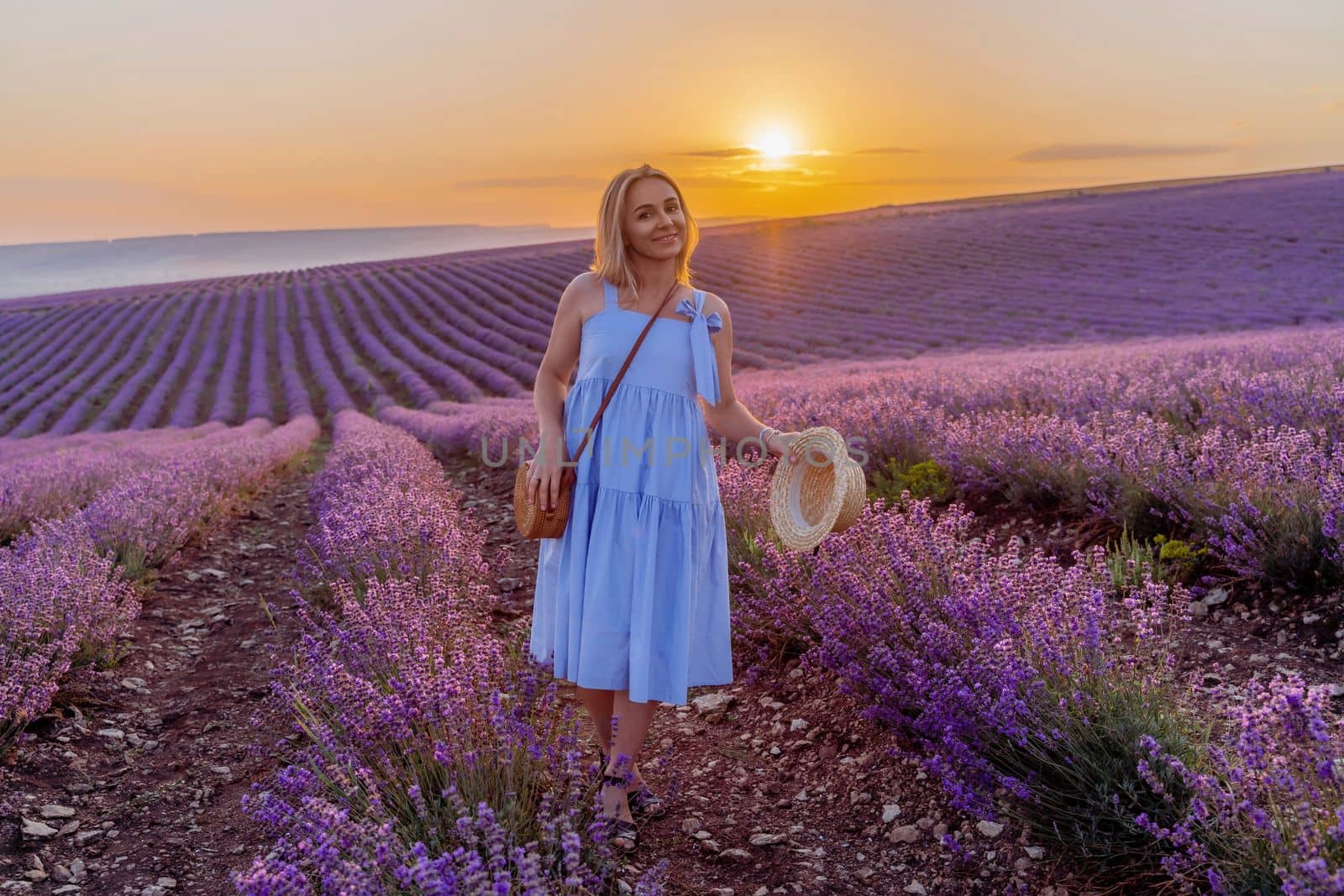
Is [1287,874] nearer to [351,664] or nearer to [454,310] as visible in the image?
[351,664]

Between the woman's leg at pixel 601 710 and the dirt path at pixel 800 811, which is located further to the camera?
the woman's leg at pixel 601 710

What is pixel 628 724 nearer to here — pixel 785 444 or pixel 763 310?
pixel 785 444

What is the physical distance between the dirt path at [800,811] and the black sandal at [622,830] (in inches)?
1.7

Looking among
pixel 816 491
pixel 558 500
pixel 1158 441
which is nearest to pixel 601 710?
pixel 558 500

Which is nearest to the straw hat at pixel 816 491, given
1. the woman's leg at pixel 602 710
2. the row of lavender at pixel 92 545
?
the woman's leg at pixel 602 710

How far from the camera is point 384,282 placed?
36156mm

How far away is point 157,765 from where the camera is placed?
321 cm

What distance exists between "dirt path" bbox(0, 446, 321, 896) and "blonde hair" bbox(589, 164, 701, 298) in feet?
5.65

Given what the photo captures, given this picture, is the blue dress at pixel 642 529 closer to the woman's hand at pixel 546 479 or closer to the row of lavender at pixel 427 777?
the woman's hand at pixel 546 479

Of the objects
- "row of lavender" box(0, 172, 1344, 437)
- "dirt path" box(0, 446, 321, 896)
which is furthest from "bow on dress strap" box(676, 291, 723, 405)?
"row of lavender" box(0, 172, 1344, 437)

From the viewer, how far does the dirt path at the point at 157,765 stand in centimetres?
252

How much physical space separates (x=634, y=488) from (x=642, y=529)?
12 centimetres

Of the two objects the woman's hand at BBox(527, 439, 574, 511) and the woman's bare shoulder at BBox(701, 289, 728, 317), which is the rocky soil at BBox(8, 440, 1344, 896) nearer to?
the woman's hand at BBox(527, 439, 574, 511)

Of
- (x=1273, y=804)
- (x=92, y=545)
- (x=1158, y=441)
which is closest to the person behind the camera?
(x=1273, y=804)
